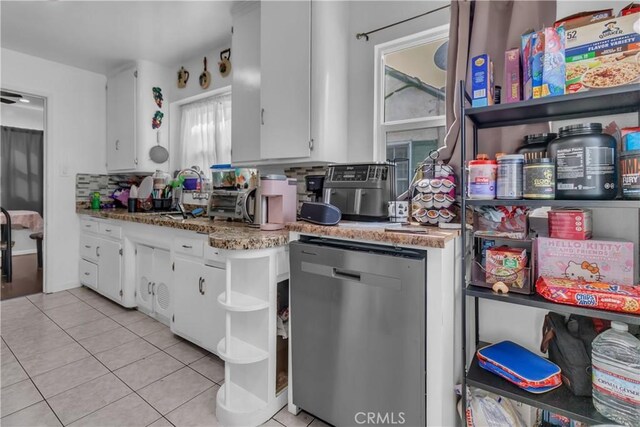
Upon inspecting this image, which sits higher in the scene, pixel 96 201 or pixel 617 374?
pixel 96 201

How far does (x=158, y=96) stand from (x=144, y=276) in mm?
2029

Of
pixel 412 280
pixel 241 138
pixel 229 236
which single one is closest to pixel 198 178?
pixel 241 138

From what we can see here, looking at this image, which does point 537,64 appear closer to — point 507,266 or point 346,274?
point 507,266

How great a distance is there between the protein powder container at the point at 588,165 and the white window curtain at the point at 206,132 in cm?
283

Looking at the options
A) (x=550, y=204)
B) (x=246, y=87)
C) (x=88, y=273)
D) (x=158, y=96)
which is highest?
(x=158, y=96)

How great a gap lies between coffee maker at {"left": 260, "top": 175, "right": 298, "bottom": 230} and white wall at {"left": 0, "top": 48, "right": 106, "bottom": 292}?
307 cm

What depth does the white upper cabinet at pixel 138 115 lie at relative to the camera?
342 centimetres

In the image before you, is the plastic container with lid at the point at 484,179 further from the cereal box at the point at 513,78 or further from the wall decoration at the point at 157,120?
the wall decoration at the point at 157,120

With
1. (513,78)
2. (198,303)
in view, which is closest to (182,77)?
(198,303)

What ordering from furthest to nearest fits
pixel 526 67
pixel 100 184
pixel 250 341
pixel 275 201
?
pixel 100 184, pixel 275 201, pixel 250 341, pixel 526 67

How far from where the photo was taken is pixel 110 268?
10.1 ft

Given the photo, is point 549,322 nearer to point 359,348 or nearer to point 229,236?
point 359,348

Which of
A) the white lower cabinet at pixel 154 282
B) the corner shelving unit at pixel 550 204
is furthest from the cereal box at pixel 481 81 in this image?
the white lower cabinet at pixel 154 282

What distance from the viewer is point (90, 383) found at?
185cm
